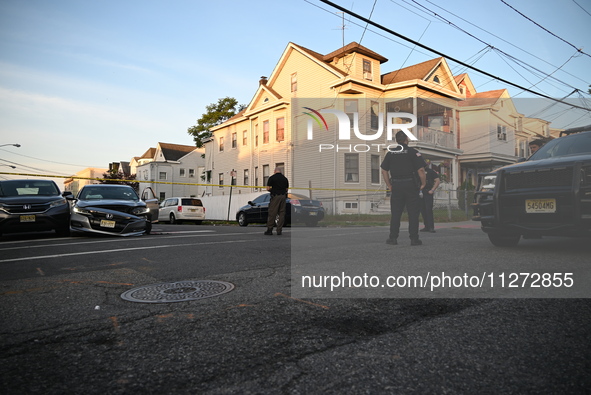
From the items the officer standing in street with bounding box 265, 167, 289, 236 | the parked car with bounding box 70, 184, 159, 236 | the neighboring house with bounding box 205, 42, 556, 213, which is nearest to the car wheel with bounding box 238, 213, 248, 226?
the neighboring house with bounding box 205, 42, 556, 213

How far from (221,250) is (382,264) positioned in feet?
10.3

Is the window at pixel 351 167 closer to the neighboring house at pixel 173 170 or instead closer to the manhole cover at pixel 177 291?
the manhole cover at pixel 177 291

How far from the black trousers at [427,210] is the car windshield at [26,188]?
10.2 meters

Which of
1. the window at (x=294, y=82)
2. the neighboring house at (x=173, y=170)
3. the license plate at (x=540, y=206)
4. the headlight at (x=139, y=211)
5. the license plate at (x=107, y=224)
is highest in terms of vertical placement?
the window at (x=294, y=82)

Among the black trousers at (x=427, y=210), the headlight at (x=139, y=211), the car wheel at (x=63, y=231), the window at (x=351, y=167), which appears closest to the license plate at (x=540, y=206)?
the black trousers at (x=427, y=210)

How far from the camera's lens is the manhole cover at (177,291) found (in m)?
3.66

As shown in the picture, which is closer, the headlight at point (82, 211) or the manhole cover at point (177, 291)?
the manhole cover at point (177, 291)

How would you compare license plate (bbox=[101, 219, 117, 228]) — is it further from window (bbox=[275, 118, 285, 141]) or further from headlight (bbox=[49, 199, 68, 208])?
window (bbox=[275, 118, 285, 141])

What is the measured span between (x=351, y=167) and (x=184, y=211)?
413 inches

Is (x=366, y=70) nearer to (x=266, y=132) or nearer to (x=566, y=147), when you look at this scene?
(x=266, y=132)

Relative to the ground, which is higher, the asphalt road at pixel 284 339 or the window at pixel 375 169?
the window at pixel 375 169

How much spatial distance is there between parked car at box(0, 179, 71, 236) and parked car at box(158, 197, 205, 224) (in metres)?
10.7

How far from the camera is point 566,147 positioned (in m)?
6.43

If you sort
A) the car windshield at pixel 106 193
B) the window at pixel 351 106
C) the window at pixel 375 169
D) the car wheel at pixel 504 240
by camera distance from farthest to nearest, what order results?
the window at pixel 375 169 → the window at pixel 351 106 → the car windshield at pixel 106 193 → the car wheel at pixel 504 240
